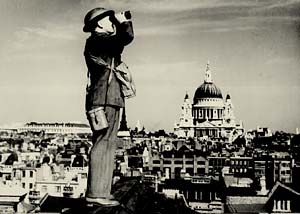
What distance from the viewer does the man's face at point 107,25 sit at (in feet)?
6.35

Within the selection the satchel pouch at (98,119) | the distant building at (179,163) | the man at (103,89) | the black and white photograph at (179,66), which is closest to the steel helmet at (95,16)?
the man at (103,89)

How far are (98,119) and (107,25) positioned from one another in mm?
333

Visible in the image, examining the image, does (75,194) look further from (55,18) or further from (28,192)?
(55,18)

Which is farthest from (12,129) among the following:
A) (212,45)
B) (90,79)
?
(90,79)

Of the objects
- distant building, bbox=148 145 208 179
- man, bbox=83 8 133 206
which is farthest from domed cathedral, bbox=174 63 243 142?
man, bbox=83 8 133 206

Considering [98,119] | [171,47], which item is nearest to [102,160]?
[98,119]

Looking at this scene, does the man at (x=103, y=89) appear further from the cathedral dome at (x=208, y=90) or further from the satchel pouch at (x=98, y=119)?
the cathedral dome at (x=208, y=90)

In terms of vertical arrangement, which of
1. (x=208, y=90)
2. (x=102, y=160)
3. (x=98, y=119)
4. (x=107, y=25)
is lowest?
(x=102, y=160)

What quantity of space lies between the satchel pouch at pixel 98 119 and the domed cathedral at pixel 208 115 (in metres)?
2.29

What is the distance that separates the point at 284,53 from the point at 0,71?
2.13m

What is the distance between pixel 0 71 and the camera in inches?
161

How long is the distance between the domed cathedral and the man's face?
227 cm

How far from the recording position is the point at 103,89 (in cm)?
195

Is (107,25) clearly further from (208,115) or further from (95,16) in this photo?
(208,115)
